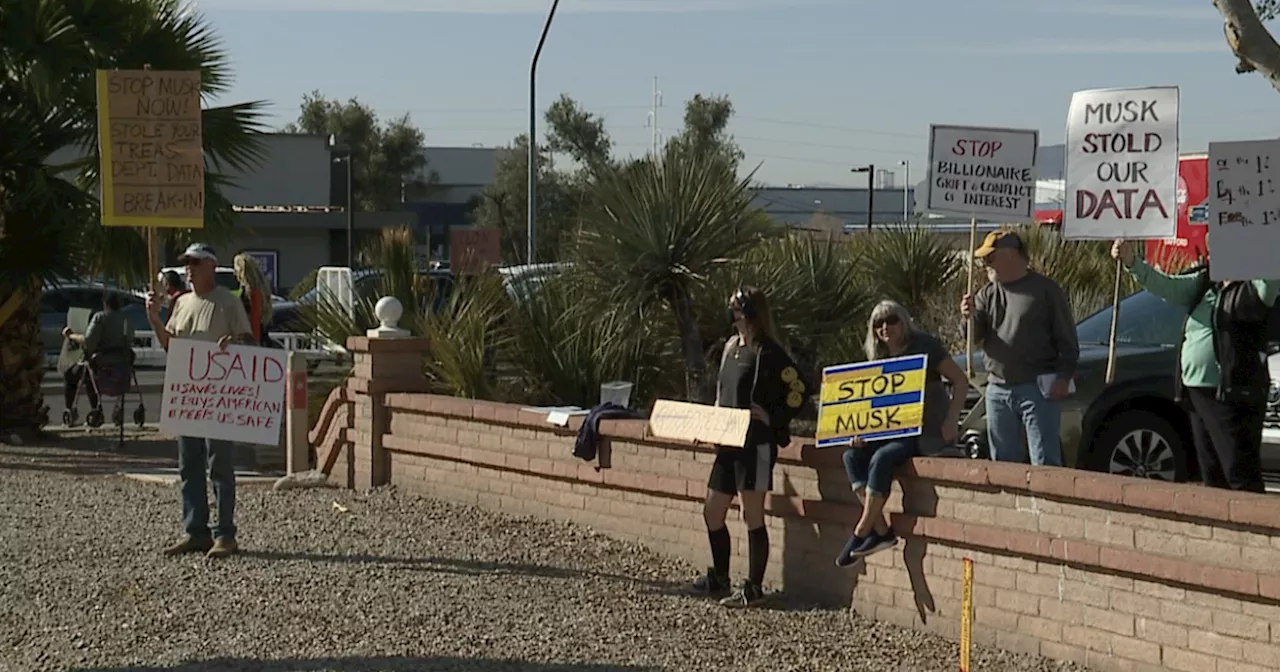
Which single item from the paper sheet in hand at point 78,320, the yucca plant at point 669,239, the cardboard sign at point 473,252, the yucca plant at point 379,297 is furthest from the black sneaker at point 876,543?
the paper sheet in hand at point 78,320

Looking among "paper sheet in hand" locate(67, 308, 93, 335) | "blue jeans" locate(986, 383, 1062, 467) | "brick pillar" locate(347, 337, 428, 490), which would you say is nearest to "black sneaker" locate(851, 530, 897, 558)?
"blue jeans" locate(986, 383, 1062, 467)

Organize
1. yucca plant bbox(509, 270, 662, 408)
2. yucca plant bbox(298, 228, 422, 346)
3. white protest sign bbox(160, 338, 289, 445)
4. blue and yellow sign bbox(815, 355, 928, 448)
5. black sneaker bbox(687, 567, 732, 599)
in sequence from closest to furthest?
1. blue and yellow sign bbox(815, 355, 928, 448)
2. black sneaker bbox(687, 567, 732, 599)
3. white protest sign bbox(160, 338, 289, 445)
4. yucca plant bbox(509, 270, 662, 408)
5. yucca plant bbox(298, 228, 422, 346)

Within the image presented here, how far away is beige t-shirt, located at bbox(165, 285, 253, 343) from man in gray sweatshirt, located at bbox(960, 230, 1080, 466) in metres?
4.40

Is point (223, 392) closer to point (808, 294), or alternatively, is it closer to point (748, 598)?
point (748, 598)

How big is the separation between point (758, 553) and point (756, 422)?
2.25 feet

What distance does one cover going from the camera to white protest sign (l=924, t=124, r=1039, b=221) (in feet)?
34.1

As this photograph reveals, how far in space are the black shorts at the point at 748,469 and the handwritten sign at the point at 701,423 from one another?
65mm

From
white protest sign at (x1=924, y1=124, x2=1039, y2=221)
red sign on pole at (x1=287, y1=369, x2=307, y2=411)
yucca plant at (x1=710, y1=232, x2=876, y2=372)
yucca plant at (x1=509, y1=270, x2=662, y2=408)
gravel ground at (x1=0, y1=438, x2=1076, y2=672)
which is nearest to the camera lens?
gravel ground at (x1=0, y1=438, x2=1076, y2=672)

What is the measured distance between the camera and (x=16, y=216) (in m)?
15.8

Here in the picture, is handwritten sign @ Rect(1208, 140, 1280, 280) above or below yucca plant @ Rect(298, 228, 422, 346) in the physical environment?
above

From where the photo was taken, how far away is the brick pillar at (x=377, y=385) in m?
12.3

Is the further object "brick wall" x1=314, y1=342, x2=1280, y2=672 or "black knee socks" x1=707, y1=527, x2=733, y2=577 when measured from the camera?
"black knee socks" x1=707, y1=527, x2=733, y2=577

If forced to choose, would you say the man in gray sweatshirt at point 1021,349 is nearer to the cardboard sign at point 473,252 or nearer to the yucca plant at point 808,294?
the yucca plant at point 808,294

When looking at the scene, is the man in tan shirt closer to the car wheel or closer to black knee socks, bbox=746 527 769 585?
black knee socks, bbox=746 527 769 585
